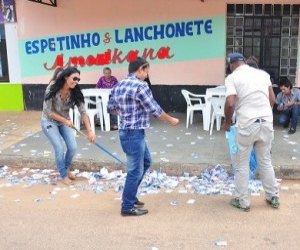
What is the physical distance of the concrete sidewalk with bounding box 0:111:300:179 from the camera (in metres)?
6.09

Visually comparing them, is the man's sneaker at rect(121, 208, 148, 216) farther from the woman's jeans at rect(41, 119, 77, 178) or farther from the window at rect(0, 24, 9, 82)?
the window at rect(0, 24, 9, 82)

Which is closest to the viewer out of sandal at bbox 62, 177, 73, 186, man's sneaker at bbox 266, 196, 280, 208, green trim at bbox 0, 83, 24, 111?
man's sneaker at bbox 266, 196, 280, 208

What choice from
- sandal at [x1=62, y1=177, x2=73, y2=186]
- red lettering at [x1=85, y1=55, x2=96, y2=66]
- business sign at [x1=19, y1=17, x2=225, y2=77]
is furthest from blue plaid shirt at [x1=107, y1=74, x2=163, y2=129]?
red lettering at [x1=85, y1=55, x2=96, y2=66]

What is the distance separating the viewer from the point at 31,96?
1055 centimetres

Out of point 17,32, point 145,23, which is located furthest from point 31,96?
point 145,23

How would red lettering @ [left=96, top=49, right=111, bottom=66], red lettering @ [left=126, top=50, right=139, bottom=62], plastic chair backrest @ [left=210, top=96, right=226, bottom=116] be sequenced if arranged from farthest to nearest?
red lettering @ [left=96, top=49, right=111, bottom=66] < red lettering @ [left=126, top=50, right=139, bottom=62] < plastic chair backrest @ [left=210, top=96, right=226, bottom=116]

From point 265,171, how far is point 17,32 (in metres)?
7.58

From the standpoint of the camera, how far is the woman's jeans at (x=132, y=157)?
14.6 ft

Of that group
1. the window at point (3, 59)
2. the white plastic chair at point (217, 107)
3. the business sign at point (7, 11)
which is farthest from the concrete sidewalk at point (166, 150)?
the business sign at point (7, 11)

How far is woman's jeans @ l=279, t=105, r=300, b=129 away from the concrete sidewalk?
0.18 metres

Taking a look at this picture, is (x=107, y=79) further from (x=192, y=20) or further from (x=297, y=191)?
(x=297, y=191)

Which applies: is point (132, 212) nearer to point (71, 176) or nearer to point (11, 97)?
point (71, 176)

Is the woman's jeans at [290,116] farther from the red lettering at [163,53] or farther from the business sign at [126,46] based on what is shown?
the red lettering at [163,53]

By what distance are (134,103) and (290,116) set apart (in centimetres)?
445
